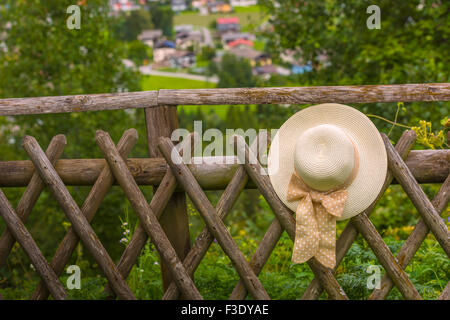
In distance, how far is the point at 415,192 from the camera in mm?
2707

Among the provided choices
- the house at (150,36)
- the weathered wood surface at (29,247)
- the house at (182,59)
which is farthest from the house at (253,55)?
the weathered wood surface at (29,247)

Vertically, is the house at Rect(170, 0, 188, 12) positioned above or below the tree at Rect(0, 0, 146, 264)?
above

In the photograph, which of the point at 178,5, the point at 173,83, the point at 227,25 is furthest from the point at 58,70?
the point at 227,25

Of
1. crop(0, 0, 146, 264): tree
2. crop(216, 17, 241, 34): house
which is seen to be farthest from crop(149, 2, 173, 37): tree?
crop(0, 0, 146, 264): tree

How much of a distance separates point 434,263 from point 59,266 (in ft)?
7.18

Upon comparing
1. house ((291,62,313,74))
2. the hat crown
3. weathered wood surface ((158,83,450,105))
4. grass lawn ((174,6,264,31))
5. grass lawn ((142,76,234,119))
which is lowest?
grass lawn ((142,76,234,119))

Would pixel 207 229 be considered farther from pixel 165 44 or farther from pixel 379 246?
pixel 165 44

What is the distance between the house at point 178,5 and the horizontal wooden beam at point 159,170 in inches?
199

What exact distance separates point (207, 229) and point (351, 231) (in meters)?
0.73

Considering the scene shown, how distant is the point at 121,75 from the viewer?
656cm

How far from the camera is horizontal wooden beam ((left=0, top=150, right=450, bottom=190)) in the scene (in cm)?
277

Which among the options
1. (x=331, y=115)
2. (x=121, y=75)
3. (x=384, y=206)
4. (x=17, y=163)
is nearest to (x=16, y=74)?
(x=121, y=75)

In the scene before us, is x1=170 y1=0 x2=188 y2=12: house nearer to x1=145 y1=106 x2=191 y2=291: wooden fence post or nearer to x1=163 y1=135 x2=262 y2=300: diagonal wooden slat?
x1=145 y1=106 x2=191 y2=291: wooden fence post

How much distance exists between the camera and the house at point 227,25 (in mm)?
7402
